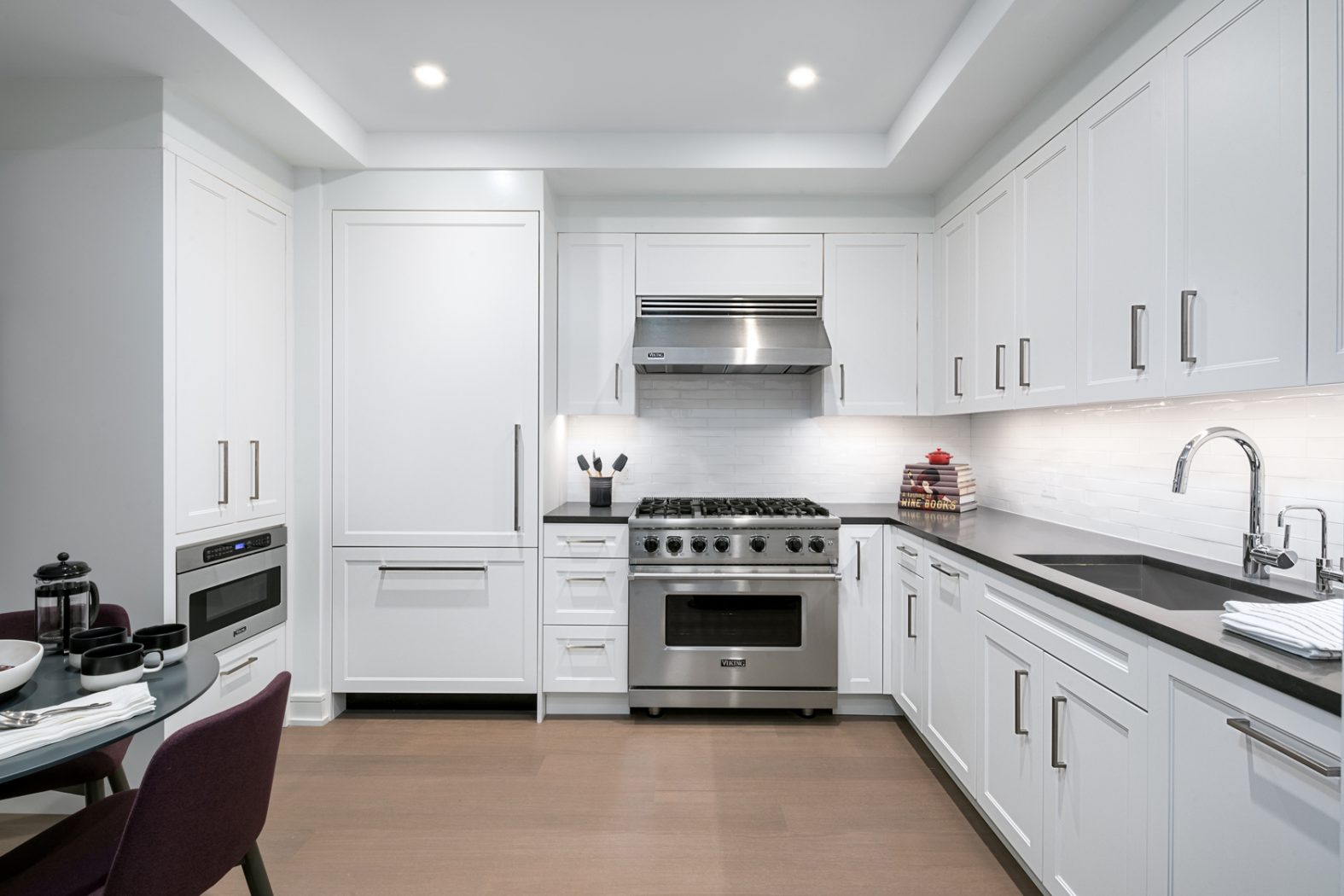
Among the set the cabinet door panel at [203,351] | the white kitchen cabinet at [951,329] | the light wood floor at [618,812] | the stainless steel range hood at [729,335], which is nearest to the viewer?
the light wood floor at [618,812]

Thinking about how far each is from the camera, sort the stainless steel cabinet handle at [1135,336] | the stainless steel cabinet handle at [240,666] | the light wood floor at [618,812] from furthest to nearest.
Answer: the stainless steel cabinet handle at [240,666], the light wood floor at [618,812], the stainless steel cabinet handle at [1135,336]

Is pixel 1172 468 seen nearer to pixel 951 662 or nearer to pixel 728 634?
pixel 951 662

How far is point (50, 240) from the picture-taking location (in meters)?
2.29

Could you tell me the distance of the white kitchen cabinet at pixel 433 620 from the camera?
316 cm

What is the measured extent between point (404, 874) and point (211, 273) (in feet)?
7.23

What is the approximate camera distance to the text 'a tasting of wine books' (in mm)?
3385

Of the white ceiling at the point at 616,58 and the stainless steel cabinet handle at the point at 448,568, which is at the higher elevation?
the white ceiling at the point at 616,58

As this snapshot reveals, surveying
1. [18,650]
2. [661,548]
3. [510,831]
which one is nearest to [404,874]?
[510,831]

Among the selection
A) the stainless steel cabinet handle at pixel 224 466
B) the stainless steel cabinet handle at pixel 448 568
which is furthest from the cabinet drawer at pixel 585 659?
the stainless steel cabinet handle at pixel 224 466

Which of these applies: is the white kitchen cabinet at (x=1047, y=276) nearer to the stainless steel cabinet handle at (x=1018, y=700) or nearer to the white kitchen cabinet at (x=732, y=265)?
the stainless steel cabinet handle at (x=1018, y=700)

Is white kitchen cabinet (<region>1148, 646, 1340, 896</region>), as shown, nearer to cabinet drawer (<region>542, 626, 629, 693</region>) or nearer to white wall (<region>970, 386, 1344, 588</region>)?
white wall (<region>970, 386, 1344, 588</region>)

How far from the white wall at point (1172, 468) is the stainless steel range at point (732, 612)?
99cm

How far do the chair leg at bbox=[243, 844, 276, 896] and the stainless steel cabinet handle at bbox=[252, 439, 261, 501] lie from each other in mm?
1701

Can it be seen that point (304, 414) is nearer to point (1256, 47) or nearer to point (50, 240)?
point (50, 240)
